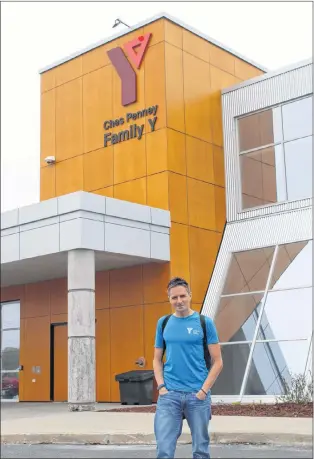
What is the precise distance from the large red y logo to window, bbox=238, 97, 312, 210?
383 centimetres

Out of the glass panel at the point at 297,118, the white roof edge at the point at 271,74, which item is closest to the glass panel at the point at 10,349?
the white roof edge at the point at 271,74

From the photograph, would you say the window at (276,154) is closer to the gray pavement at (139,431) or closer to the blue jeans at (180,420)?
the gray pavement at (139,431)

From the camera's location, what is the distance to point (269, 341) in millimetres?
18422

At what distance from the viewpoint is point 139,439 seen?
A: 10.8m

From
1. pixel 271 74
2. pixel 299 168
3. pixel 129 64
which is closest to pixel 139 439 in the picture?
pixel 299 168

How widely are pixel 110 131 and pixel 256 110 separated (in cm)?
481

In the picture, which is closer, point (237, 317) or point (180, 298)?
point (180, 298)

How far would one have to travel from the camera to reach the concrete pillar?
57.4 feet

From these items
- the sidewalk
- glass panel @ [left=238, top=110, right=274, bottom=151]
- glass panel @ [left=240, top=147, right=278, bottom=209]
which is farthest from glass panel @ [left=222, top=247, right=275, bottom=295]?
the sidewalk

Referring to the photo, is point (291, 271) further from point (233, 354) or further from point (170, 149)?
point (170, 149)

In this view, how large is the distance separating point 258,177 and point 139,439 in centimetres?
1344

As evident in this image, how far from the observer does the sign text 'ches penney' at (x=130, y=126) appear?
2167 centimetres

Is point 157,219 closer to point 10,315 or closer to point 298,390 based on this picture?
point 298,390

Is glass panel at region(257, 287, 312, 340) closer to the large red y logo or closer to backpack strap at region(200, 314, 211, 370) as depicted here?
the large red y logo
